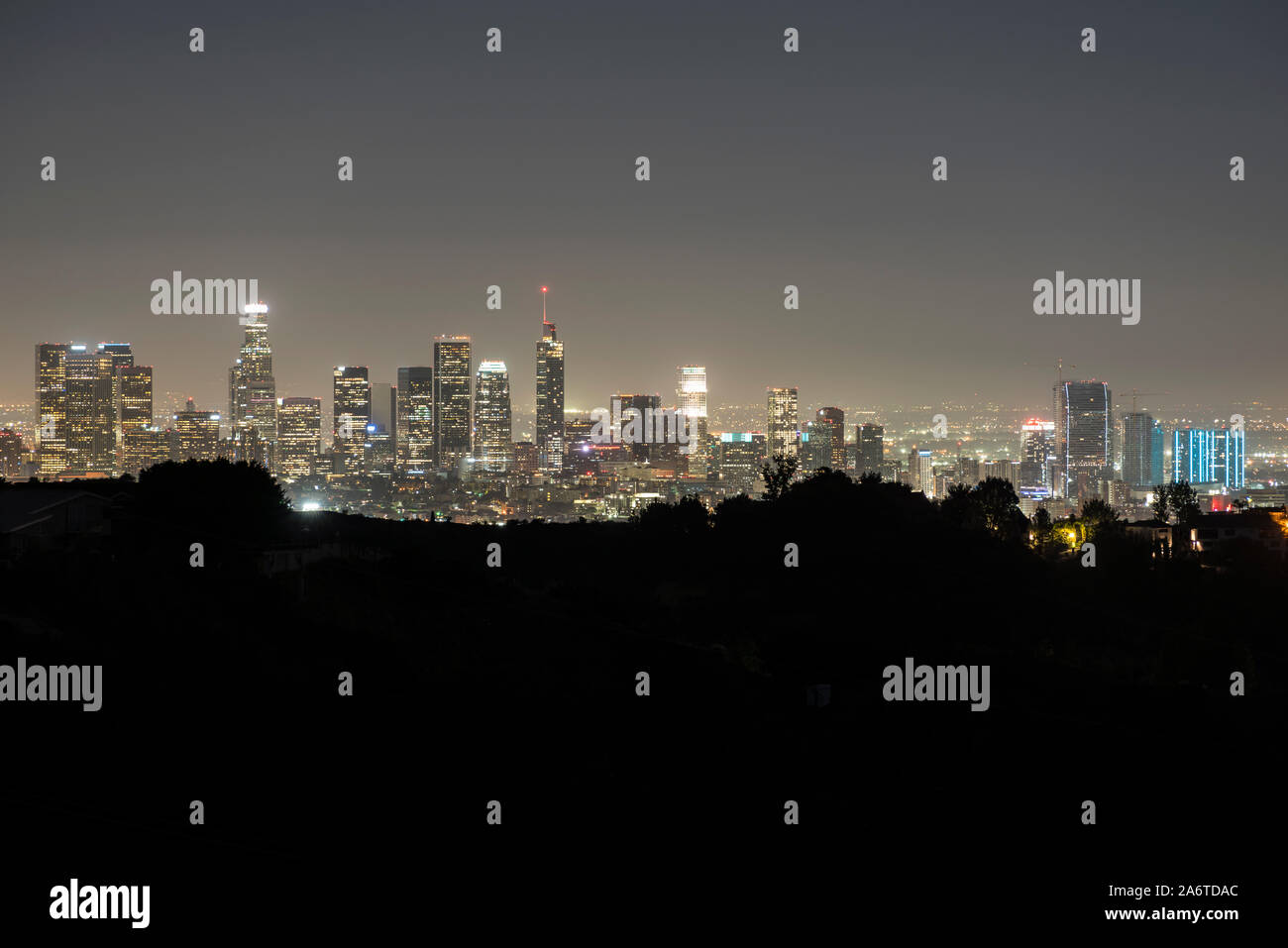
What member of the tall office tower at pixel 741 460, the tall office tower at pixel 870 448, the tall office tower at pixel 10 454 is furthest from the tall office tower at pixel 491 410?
the tall office tower at pixel 10 454

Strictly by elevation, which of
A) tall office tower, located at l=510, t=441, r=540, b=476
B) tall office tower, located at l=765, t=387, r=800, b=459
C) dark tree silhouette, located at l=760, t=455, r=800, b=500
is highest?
tall office tower, located at l=765, t=387, r=800, b=459

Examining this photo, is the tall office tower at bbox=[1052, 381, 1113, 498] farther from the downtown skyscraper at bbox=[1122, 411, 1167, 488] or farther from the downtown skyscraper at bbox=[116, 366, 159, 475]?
the downtown skyscraper at bbox=[116, 366, 159, 475]

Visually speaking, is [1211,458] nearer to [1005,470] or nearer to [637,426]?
[1005,470]

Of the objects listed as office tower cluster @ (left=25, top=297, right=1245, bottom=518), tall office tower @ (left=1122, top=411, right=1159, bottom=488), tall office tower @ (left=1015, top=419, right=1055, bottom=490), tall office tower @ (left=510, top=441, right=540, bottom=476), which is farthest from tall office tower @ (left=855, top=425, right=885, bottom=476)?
tall office tower @ (left=1122, top=411, right=1159, bottom=488)

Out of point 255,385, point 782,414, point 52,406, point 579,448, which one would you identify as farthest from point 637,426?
point 52,406
